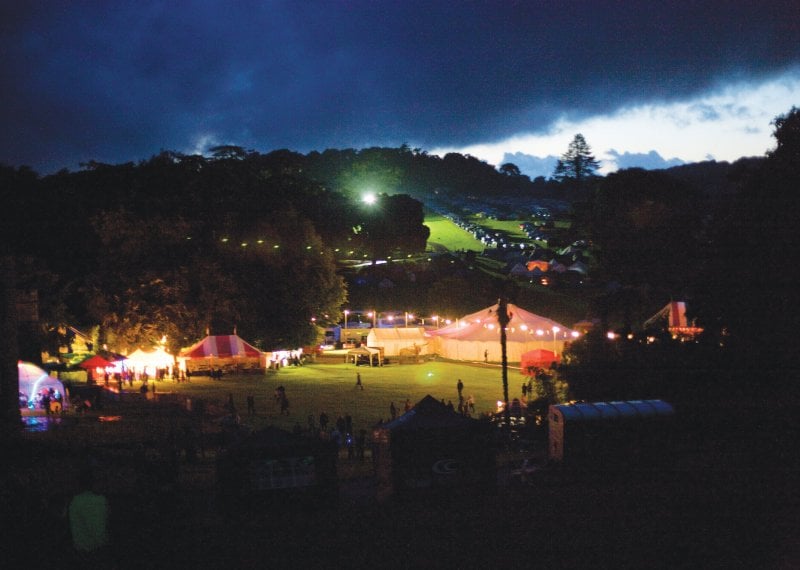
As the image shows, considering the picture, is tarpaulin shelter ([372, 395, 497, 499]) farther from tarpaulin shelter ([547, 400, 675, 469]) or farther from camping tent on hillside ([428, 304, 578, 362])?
camping tent on hillside ([428, 304, 578, 362])

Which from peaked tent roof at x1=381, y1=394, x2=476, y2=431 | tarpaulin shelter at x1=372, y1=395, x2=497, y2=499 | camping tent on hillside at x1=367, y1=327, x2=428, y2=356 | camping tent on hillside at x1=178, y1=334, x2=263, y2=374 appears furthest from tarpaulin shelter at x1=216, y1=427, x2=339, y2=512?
camping tent on hillside at x1=367, y1=327, x2=428, y2=356

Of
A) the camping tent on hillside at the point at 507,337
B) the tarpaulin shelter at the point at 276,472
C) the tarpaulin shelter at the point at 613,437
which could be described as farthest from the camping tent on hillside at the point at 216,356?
the tarpaulin shelter at the point at 276,472

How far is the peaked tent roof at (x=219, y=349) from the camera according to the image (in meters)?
42.2

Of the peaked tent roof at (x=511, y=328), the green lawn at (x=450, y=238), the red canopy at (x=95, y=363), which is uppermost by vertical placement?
the green lawn at (x=450, y=238)

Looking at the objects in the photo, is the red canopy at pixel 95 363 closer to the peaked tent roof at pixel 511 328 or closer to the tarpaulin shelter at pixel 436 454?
the peaked tent roof at pixel 511 328

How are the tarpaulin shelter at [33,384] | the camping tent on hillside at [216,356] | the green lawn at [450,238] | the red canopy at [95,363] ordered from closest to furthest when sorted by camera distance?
the tarpaulin shelter at [33,384]
the red canopy at [95,363]
the camping tent on hillside at [216,356]
the green lawn at [450,238]

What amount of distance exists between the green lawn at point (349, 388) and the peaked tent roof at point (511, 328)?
2.57 m

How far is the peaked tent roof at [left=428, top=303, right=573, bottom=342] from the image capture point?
46188 millimetres

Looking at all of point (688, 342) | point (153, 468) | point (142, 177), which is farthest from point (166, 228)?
point (153, 468)

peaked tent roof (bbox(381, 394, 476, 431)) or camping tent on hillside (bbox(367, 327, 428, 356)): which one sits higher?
camping tent on hillside (bbox(367, 327, 428, 356))

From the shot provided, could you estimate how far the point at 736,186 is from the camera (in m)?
24.2

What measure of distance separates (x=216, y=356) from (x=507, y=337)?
1695 cm

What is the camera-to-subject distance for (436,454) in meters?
11.6

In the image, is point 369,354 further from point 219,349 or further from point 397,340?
point 219,349
